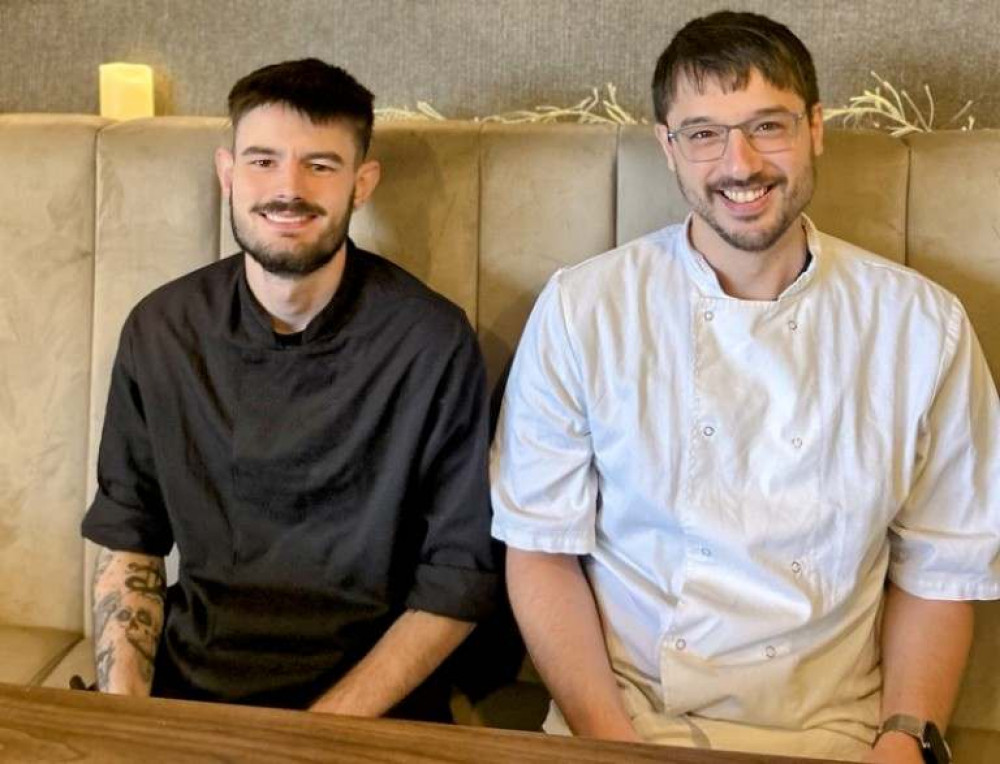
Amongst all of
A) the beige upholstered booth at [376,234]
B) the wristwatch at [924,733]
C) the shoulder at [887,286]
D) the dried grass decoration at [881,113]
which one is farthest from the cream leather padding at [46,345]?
the wristwatch at [924,733]

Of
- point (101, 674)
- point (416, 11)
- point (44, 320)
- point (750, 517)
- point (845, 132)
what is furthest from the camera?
point (416, 11)

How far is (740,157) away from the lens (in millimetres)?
1311

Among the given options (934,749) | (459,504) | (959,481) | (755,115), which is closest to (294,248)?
(459,504)

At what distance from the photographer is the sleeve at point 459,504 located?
4.74 feet

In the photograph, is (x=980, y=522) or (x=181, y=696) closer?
(x=980, y=522)

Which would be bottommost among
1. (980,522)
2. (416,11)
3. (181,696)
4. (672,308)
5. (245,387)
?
(181,696)

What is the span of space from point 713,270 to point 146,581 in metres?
0.87

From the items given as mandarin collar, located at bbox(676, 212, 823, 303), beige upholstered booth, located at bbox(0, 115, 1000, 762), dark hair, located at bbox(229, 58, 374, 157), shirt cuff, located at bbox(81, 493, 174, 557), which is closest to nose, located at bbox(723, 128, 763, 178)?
mandarin collar, located at bbox(676, 212, 823, 303)

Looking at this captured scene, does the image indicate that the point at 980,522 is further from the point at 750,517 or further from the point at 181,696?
the point at 181,696

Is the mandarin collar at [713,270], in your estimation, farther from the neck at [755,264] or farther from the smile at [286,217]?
the smile at [286,217]

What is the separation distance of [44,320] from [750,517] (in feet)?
3.60

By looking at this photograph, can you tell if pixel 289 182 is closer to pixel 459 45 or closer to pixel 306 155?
pixel 306 155

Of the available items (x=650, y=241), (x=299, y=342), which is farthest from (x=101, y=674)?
(x=650, y=241)

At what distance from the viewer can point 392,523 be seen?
1.46 meters
